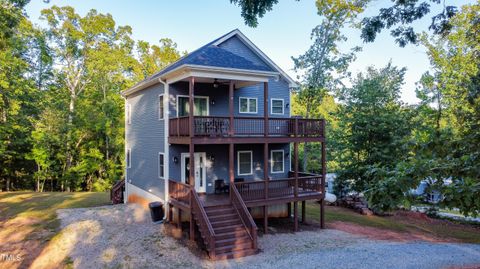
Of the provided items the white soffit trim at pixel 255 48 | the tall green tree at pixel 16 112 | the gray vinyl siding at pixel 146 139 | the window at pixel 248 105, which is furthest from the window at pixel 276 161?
Answer: the tall green tree at pixel 16 112

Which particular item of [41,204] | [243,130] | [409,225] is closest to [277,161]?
[243,130]

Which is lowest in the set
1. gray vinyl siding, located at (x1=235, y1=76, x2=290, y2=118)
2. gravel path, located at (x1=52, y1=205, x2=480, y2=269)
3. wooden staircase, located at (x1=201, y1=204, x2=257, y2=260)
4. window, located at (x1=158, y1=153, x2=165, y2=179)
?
gravel path, located at (x1=52, y1=205, x2=480, y2=269)

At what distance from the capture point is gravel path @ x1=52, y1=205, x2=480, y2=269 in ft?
34.9

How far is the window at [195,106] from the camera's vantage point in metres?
15.2

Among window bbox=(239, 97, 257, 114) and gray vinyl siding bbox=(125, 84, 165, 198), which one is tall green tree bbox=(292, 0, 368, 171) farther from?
gray vinyl siding bbox=(125, 84, 165, 198)

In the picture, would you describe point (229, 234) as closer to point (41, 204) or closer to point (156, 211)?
point (156, 211)

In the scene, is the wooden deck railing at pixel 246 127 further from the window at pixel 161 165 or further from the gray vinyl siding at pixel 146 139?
the gray vinyl siding at pixel 146 139

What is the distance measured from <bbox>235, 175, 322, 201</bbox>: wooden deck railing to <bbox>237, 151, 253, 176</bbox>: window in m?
0.95

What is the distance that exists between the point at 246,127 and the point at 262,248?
5478 millimetres

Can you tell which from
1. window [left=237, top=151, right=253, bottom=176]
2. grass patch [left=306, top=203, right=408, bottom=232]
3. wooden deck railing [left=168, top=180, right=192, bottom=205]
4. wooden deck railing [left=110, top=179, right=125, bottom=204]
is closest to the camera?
wooden deck railing [left=168, top=180, right=192, bottom=205]

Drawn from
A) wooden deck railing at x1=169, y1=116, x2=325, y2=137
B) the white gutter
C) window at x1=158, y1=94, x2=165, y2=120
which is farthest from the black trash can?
window at x1=158, y1=94, x2=165, y2=120

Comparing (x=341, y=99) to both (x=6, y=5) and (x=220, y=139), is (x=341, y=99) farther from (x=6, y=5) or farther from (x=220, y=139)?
(x=6, y=5)

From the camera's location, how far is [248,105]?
17.3 m

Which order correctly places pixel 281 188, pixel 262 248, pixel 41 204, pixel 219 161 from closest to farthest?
pixel 262 248, pixel 281 188, pixel 219 161, pixel 41 204
